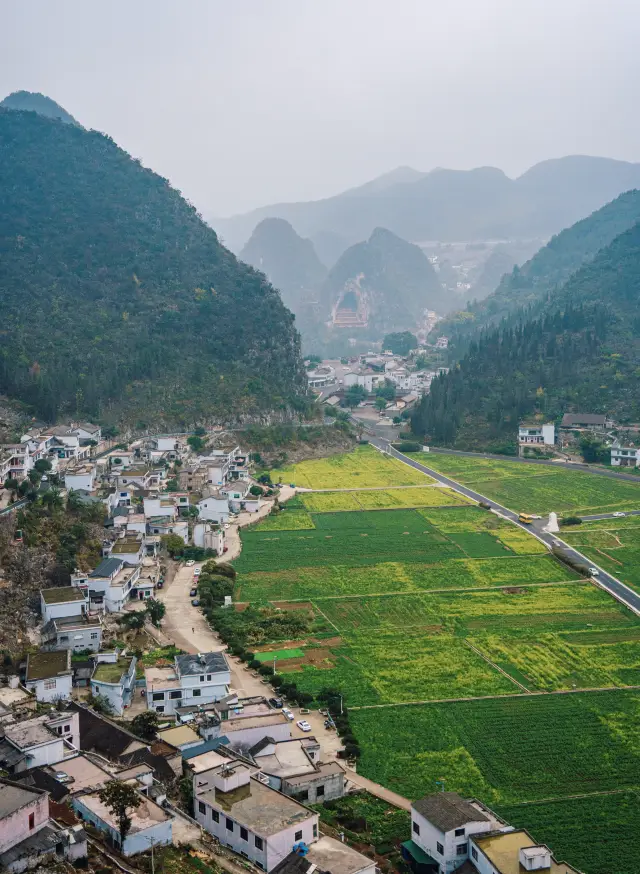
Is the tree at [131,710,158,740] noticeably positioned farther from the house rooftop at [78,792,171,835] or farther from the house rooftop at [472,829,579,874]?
the house rooftop at [472,829,579,874]

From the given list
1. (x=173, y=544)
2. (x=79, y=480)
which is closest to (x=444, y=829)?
(x=173, y=544)

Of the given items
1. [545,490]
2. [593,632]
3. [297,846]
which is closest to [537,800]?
[297,846]

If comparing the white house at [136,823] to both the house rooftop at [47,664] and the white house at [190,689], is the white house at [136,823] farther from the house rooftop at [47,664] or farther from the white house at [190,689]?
the house rooftop at [47,664]

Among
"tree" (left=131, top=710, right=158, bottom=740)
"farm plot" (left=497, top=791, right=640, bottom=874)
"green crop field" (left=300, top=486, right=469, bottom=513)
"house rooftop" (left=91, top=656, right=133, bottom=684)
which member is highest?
"green crop field" (left=300, top=486, right=469, bottom=513)

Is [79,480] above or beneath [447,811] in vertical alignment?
above

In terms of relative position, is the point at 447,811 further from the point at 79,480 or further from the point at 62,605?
the point at 79,480

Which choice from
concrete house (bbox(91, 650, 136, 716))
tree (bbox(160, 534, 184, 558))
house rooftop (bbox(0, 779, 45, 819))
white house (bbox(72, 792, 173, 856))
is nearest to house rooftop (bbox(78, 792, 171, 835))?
white house (bbox(72, 792, 173, 856))
